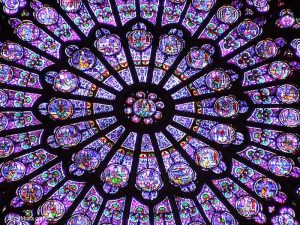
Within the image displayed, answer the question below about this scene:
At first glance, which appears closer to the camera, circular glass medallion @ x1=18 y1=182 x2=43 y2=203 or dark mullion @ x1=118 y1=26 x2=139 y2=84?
circular glass medallion @ x1=18 y1=182 x2=43 y2=203

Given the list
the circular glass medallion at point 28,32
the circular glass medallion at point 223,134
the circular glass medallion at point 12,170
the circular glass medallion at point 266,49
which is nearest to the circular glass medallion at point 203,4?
the circular glass medallion at point 266,49

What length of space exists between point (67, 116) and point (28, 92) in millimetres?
914

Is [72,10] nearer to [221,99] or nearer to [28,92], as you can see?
[28,92]

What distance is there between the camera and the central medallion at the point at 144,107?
57.2ft

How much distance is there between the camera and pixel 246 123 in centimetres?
1738

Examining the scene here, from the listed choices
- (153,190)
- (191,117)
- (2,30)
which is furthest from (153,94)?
(2,30)

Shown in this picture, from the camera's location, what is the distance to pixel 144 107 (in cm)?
1755

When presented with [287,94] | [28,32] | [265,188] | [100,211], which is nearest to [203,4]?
[287,94]

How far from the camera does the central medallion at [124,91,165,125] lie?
57.2ft

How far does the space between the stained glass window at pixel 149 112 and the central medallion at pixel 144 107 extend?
0.02 metres

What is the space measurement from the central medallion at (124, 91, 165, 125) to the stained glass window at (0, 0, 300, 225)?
2 cm

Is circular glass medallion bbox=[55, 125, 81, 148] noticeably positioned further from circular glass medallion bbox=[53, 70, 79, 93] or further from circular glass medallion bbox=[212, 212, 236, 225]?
circular glass medallion bbox=[212, 212, 236, 225]

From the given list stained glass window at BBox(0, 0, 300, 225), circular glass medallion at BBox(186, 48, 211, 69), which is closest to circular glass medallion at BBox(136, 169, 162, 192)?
stained glass window at BBox(0, 0, 300, 225)

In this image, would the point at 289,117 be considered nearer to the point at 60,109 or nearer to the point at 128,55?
the point at 128,55
